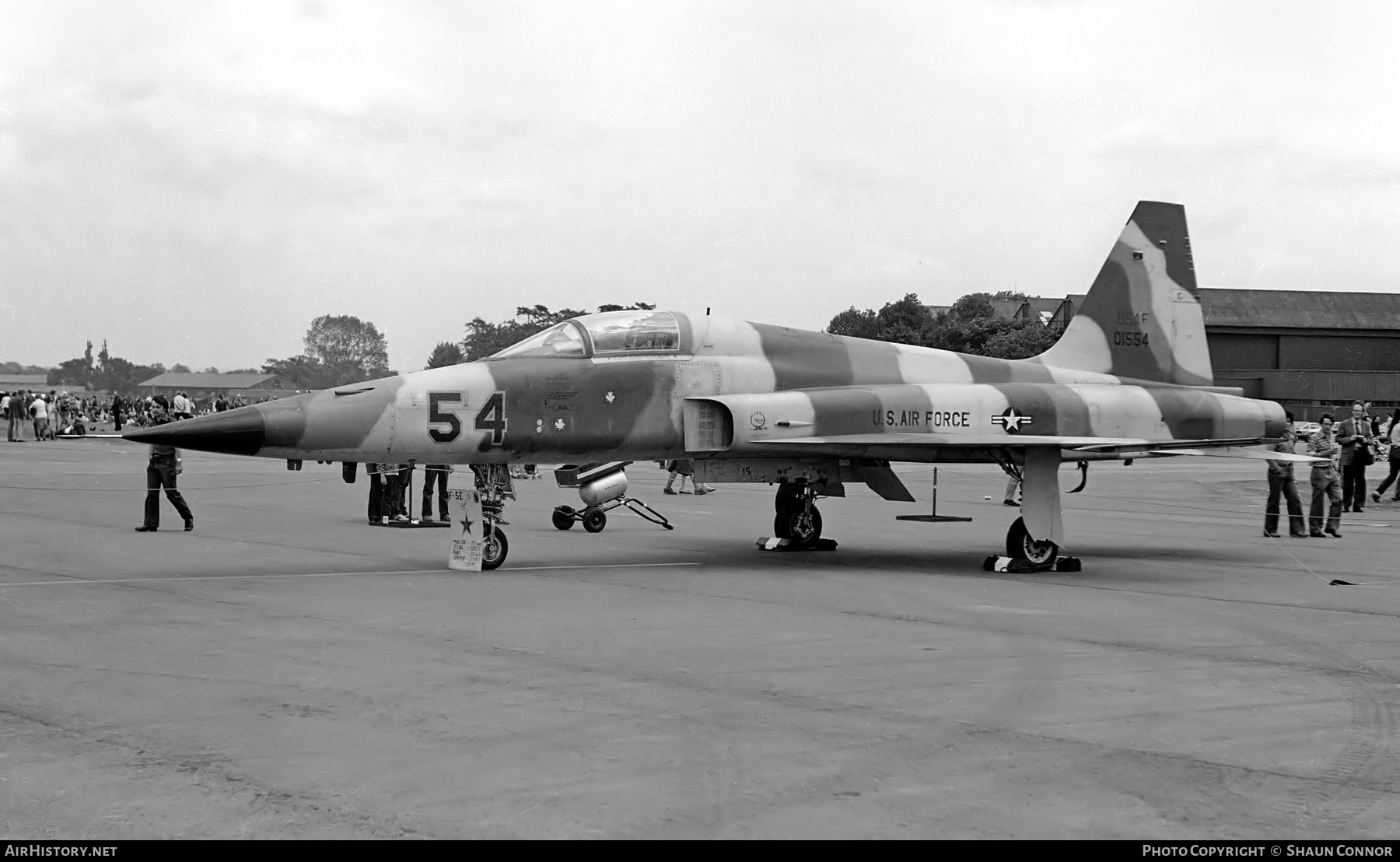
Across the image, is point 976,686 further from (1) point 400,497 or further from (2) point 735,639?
(1) point 400,497

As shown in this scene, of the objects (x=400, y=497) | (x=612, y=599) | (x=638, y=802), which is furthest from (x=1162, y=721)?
(x=400, y=497)

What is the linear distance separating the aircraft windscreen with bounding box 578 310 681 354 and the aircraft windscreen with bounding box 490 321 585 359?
15 cm

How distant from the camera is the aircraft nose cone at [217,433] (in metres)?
10.8

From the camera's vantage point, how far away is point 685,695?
694cm

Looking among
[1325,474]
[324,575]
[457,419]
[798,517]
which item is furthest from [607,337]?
[1325,474]

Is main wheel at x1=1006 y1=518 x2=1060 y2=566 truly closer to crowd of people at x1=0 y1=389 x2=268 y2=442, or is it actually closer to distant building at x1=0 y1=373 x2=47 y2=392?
crowd of people at x1=0 y1=389 x2=268 y2=442

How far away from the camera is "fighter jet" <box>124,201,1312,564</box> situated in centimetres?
1194

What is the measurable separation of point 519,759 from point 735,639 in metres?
3.36

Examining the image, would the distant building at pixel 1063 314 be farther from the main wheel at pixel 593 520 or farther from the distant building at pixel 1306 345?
the main wheel at pixel 593 520

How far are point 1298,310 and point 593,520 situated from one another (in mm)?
69089

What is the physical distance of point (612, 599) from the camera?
1059 cm

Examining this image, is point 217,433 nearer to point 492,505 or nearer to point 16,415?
point 492,505

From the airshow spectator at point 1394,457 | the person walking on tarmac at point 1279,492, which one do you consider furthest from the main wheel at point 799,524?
the airshow spectator at point 1394,457

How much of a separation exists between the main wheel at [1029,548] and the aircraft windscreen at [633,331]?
4.01 meters
